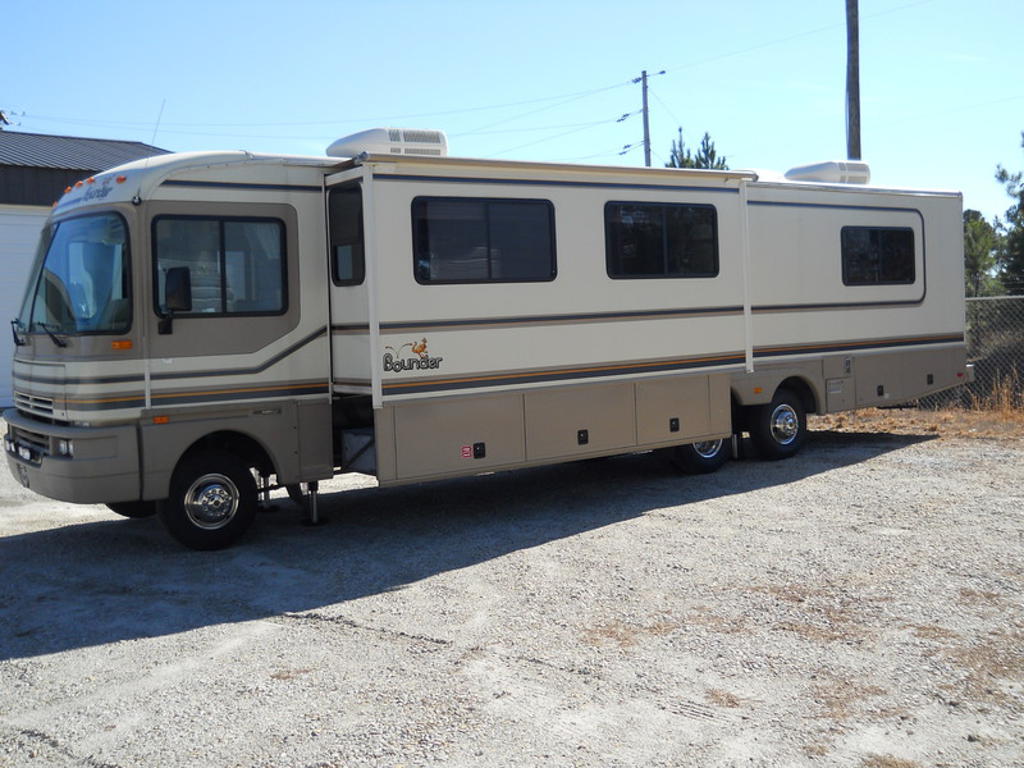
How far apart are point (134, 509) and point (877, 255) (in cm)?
883

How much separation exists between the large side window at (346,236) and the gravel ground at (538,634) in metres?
2.18

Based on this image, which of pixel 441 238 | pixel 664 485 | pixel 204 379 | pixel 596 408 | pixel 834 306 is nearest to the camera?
pixel 204 379

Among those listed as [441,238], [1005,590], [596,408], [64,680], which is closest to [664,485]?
[596,408]

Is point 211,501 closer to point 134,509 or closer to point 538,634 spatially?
point 134,509

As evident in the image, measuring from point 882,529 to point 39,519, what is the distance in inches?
297

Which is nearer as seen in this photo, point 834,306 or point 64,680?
point 64,680

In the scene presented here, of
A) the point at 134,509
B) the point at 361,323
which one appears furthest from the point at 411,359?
the point at 134,509

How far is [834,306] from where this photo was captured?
12.1 metres

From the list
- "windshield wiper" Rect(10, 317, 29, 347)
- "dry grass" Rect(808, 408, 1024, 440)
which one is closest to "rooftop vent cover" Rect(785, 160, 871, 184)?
"dry grass" Rect(808, 408, 1024, 440)

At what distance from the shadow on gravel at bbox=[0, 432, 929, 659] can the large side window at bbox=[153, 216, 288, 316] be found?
1949 mm

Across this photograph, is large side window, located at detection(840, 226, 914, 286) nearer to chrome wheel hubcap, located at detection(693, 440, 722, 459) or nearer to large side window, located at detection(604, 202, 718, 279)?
large side window, located at detection(604, 202, 718, 279)

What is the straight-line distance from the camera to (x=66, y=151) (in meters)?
21.4

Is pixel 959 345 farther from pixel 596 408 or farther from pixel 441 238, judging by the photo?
pixel 441 238

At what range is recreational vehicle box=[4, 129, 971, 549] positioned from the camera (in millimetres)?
7801
